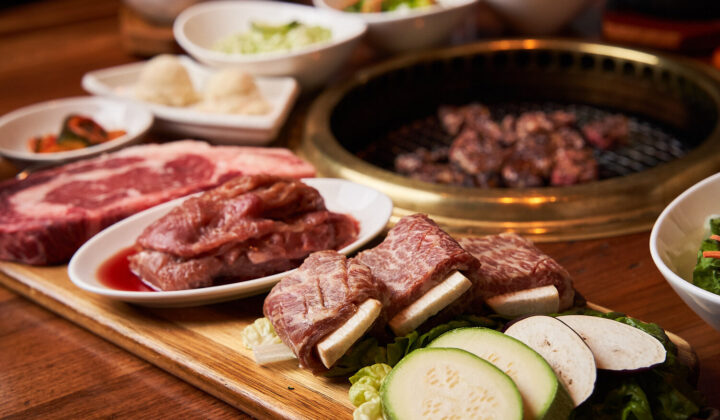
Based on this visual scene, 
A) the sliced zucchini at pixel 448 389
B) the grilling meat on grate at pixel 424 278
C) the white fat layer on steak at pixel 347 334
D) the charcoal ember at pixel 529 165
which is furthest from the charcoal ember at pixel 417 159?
the sliced zucchini at pixel 448 389

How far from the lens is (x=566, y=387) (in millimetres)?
1626

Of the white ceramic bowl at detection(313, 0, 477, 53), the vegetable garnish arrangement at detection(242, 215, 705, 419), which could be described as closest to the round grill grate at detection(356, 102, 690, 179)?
the white ceramic bowl at detection(313, 0, 477, 53)

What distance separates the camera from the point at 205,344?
7.02 ft

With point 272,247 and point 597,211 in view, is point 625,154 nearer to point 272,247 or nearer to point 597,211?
point 597,211

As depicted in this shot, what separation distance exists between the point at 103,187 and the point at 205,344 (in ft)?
3.25

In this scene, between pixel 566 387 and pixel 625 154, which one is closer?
pixel 566 387

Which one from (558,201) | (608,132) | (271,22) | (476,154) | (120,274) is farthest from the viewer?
(271,22)

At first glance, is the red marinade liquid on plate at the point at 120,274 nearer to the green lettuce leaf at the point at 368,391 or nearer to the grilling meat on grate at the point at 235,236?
the grilling meat on grate at the point at 235,236

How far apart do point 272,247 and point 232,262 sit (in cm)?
13

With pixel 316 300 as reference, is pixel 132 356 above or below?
below

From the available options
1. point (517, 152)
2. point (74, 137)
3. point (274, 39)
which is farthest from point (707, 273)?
point (74, 137)

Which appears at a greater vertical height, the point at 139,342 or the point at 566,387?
the point at 566,387

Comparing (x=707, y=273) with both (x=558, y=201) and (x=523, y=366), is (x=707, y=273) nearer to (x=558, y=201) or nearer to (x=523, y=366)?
(x=523, y=366)

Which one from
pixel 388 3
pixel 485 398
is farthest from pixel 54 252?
pixel 388 3
